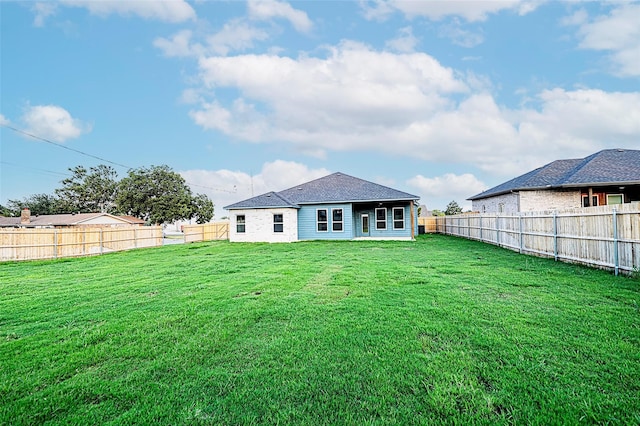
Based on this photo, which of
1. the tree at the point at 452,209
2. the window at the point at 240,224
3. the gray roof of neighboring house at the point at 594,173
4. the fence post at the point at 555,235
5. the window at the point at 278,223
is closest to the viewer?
the fence post at the point at 555,235

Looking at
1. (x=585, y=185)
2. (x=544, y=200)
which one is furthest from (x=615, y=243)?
(x=544, y=200)

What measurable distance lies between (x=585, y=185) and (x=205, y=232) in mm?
25352

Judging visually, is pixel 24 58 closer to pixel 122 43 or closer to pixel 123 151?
pixel 122 43

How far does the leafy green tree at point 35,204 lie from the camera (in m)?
52.6

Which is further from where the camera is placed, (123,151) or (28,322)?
(123,151)

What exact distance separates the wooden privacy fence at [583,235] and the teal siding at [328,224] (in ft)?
30.0

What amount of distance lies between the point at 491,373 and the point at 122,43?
69.2ft

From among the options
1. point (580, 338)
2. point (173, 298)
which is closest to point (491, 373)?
point (580, 338)

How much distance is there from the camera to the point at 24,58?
726 inches

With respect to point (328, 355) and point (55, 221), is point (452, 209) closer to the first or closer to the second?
point (328, 355)

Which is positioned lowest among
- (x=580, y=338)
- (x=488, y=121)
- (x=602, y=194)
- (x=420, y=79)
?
(x=580, y=338)

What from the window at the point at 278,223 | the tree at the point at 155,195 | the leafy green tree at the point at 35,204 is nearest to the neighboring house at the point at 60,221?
the tree at the point at 155,195

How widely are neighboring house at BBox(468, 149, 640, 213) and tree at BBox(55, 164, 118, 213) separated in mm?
56155

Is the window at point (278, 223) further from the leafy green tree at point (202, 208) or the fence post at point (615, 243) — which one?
the leafy green tree at point (202, 208)
